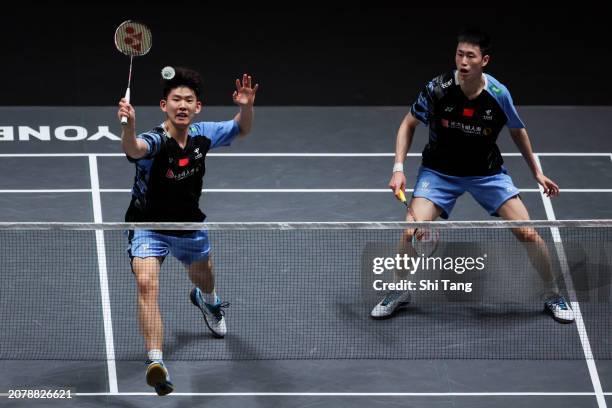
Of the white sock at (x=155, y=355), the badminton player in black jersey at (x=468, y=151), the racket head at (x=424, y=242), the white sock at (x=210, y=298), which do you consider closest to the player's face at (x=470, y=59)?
the badminton player in black jersey at (x=468, y=151)

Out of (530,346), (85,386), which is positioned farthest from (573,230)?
(85,386)

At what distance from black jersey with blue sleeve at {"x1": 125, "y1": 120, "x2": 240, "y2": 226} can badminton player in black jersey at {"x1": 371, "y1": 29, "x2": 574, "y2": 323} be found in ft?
5.02

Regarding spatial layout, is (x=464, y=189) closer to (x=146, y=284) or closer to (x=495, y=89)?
(x=495, y=89)

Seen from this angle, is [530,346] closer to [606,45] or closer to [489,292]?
[489,292]

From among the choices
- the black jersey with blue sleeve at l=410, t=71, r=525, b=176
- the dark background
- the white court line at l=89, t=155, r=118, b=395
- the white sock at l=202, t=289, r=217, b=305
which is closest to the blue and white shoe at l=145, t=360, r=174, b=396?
the white court line at l=89, t=155, r=118, b=395

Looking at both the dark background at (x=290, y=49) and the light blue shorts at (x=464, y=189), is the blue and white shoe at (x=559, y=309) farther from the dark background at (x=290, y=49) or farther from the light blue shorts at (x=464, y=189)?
the dark background at (x=290, y=49)

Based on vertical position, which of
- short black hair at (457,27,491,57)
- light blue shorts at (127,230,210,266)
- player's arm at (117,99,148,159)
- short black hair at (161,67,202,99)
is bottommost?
light blue shorts at (127,230,210,266)

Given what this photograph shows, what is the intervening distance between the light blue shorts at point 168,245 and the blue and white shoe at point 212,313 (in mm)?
421

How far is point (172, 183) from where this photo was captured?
9242 millimetres

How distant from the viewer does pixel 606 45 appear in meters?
14.1

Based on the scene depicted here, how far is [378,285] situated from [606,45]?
5.48 metres

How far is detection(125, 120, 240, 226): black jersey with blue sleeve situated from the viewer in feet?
30.0

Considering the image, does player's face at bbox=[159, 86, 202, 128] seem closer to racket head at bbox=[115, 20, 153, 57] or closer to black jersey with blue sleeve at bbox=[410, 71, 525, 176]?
racket head at bbox=[115, 20, 153, 57]

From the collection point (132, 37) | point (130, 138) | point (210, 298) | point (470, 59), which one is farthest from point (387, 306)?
point (132, 37)
